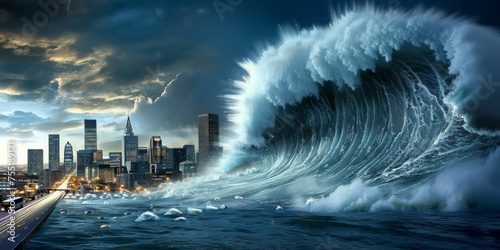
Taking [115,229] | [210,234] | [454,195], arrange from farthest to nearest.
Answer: [115,229] → [454,195] → [210,234]

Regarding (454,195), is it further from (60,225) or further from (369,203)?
(60,225)

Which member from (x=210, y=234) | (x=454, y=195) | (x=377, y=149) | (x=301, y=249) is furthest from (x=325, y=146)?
(x=301, y=249)

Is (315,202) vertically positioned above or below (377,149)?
below

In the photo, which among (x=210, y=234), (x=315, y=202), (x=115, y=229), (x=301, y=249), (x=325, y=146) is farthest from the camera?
(x=325, y=146)

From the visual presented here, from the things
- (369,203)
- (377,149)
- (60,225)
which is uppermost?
(377,149)

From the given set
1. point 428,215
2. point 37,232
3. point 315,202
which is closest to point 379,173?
point 315,202

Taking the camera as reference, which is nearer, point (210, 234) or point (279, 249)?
point (279, 249)
